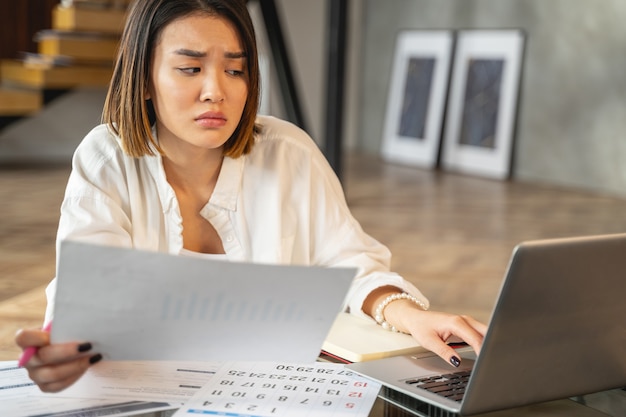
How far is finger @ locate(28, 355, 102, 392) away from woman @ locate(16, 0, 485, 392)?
0.21m

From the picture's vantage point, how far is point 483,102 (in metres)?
7.44

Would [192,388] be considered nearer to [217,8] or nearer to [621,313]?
[621,313]

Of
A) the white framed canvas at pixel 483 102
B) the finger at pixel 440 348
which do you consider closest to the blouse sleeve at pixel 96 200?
the finger at pixel 440 348

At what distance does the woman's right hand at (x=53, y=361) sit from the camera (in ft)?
3.56

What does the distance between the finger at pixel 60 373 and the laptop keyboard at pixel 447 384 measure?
1.25 feet

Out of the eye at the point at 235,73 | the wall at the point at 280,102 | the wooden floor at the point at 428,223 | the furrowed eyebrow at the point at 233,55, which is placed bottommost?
the wooden floor at the point at 428,223

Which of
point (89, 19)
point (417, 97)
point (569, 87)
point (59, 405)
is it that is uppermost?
point (89, 19)

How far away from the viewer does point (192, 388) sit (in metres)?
1.16

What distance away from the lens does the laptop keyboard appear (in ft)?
3.65

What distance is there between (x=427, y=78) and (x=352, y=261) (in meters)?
6.54

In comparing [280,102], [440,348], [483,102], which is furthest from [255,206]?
[280,102]

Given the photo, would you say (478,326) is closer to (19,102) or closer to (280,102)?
(19,102)

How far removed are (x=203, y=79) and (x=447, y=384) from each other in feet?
2.03

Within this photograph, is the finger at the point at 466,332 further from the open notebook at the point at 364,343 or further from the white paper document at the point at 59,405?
the white paper document at the point at 59,405
